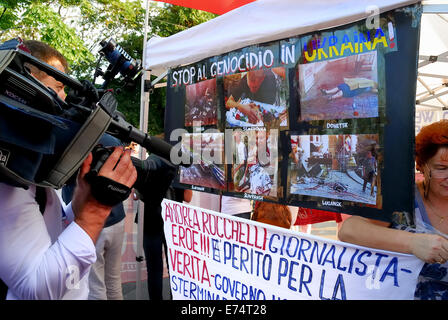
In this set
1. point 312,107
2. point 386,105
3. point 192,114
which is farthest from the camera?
point 192,114

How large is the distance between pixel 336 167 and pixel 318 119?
282 mm

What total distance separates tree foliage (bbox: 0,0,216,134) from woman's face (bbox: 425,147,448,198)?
6.85 meters

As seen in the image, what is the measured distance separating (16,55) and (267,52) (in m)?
1.64

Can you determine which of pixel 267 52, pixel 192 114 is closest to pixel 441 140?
pixel 267 52

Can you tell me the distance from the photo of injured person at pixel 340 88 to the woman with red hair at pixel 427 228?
0.41m

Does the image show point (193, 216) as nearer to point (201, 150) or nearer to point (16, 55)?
point (201, 150)

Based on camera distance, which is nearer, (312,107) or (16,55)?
(16,55)

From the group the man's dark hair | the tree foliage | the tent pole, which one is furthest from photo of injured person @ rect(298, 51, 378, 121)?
the tree foliage

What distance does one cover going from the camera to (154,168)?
117 centimetres

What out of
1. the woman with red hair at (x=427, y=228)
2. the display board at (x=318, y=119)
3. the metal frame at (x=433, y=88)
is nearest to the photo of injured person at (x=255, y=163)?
the display board at (x=318, y=119)

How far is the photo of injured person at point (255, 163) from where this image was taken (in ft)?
6.97

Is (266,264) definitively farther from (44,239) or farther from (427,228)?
(44,239)

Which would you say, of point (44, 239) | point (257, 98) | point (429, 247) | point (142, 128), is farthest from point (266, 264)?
point (142, 128)

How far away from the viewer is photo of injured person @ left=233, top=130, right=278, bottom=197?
2123 millimetres
